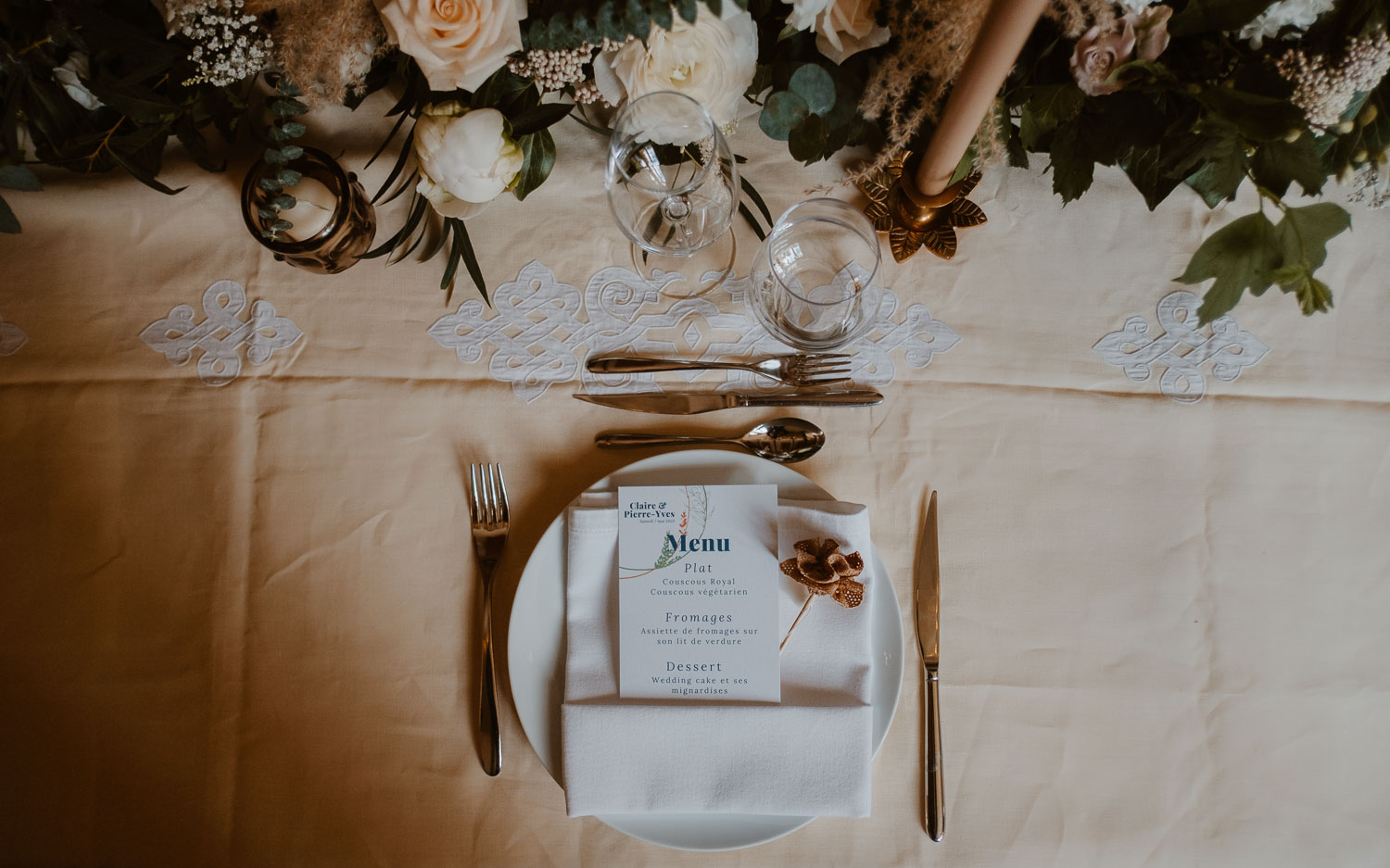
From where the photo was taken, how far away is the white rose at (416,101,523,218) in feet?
2.72

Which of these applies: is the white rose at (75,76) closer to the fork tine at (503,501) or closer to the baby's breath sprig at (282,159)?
the baby's breath sprig at (282,159)

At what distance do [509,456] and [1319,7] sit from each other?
3.27ft

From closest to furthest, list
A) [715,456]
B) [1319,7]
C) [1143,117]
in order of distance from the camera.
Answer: [1319,7], [1143,117], [715,456]

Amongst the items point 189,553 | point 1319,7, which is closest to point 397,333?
point 189,553

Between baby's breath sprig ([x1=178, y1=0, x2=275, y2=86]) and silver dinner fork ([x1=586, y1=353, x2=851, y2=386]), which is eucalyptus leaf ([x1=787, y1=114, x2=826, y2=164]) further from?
baby's breath sprig ([x1=178, y1=0, x2=275, y2=86])

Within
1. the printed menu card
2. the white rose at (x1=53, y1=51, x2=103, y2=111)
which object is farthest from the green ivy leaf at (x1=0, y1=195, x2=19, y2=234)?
the printed menu card

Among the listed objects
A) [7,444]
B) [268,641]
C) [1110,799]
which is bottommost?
[1110,799]

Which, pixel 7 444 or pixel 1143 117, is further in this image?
pixel 7 444

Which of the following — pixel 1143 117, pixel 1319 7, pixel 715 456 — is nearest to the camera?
pixel 1319 7

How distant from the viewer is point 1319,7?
71 centimetres

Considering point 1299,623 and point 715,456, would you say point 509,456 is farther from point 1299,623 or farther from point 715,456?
point 1299,623

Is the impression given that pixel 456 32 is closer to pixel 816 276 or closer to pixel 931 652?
pixel 816 276

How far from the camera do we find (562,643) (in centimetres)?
94

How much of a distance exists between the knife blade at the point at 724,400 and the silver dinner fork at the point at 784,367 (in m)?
0.02
